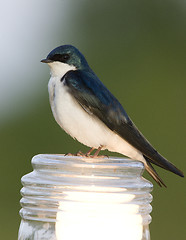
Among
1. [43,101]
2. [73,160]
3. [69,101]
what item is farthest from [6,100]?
[73,160]

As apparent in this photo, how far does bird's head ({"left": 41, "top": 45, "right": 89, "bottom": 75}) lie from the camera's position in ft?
7.39

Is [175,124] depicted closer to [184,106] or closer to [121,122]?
[184,106]

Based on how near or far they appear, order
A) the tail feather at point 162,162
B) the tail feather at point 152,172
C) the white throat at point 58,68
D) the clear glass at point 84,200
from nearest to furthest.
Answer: the clear glass at point 84,200
the tail feather at point 162,162
the tail feather at point 152,172
the white throat at point 58,68

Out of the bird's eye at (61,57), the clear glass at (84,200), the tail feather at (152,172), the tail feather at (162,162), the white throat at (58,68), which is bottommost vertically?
the tail feather at (152,172)

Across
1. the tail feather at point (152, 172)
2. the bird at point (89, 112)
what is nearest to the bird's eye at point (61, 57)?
the bird at point (89, 112)

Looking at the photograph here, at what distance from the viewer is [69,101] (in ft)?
7.33

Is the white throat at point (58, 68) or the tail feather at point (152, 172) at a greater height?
the white throat at point (58, 68)

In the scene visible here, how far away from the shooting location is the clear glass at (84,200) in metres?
1.23

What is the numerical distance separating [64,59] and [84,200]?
3.71 ft

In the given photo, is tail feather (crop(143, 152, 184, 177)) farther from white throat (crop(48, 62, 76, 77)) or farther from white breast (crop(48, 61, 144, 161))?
white throat (crop(48, 62, 76, 77))

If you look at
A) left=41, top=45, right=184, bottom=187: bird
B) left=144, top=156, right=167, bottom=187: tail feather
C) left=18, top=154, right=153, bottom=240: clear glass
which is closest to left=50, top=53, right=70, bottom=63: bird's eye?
left=41, top=45, right=184, bottom=187: bird

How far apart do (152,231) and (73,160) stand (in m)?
3.20

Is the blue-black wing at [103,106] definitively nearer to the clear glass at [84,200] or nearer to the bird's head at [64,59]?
the bird's head at [64,59]

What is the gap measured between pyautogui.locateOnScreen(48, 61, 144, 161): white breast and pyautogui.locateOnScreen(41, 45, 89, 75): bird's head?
0.04 meters
